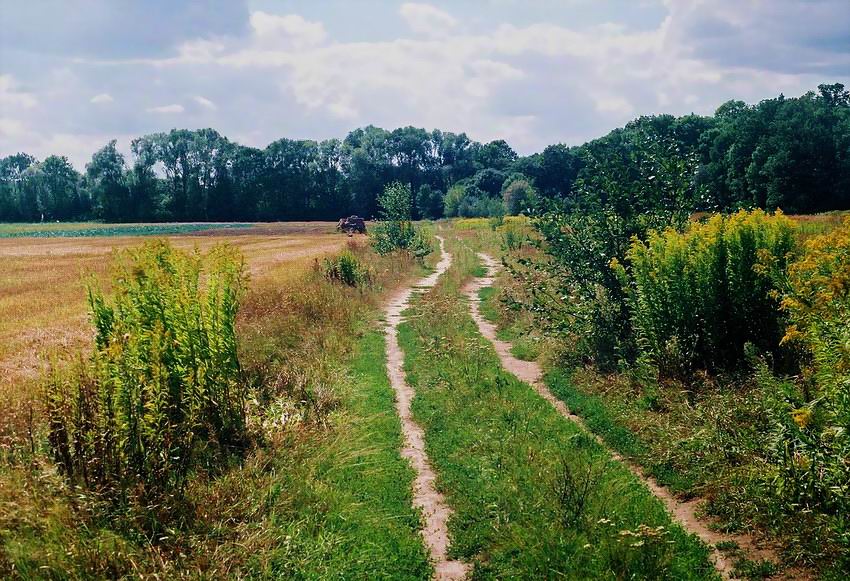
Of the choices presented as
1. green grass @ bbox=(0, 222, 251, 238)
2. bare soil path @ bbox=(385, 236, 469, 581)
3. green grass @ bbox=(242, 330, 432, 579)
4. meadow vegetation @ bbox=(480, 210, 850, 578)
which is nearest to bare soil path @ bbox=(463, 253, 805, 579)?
meadow vegetation @ bbox=(480, 210, 850, 578)

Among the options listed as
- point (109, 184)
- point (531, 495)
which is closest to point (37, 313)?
point (531, 495)

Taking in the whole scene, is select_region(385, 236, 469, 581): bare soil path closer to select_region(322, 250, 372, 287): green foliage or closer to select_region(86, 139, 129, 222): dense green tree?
select_region(322, 250, 372, 287): green foliage

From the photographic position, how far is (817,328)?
18.2 ft

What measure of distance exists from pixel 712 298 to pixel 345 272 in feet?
45.8

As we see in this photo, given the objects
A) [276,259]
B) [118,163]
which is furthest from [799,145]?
[118,163]

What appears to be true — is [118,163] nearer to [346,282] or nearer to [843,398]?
[346,282]

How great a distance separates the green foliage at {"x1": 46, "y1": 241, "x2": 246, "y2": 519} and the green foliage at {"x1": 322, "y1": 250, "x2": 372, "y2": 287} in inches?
461

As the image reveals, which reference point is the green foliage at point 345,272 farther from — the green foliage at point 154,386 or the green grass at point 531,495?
the green foliage at point 154,386

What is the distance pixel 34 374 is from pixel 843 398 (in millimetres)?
9902

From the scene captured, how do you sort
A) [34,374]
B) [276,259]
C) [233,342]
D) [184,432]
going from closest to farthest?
[184,432] < [233,342] < [34,374] < [276,259]

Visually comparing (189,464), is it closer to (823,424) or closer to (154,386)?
(154,386)

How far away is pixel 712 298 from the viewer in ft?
31.2

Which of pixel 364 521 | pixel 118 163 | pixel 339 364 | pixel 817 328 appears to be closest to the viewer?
pixel 817 328

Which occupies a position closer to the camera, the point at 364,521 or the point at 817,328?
the point at 817,328
